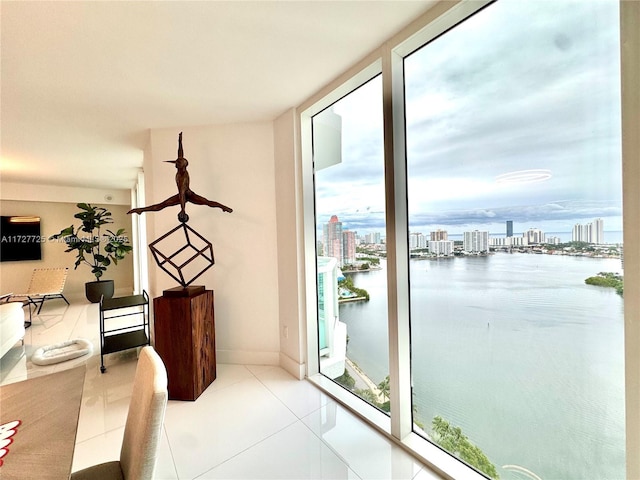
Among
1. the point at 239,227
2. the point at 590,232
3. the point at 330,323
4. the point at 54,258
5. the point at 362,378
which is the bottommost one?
the point at 362,378

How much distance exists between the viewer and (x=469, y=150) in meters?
1.37

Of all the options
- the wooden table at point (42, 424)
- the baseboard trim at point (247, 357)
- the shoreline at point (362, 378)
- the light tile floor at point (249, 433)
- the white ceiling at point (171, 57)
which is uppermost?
the white ceiling at point (171, 57)

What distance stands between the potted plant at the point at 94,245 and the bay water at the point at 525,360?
5615mm

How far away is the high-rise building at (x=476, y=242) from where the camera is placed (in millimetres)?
1347

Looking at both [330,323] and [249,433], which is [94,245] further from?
[249,433]

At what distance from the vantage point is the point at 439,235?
152 centimetres

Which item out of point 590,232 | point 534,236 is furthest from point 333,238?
point 590,232

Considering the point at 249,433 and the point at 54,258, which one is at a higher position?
the point at 54,258

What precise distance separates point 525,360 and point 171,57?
251cm

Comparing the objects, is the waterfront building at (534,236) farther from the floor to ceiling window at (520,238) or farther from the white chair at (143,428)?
the white chair at (143,428)

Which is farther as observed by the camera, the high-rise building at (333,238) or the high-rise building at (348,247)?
the high-rise building at (333,238)

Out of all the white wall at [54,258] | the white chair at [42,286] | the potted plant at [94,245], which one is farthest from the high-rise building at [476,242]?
the white wall at [54,258]

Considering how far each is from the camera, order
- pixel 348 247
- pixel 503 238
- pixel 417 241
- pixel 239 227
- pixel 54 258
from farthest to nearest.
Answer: pixel 54 258, pixel 239 227, pixel 348 247, pixel 417 241, pixel 503 238

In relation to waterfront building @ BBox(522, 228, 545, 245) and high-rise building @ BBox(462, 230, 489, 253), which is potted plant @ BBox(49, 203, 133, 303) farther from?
waterfront building @ BBox(522, 228, 545, 245)
